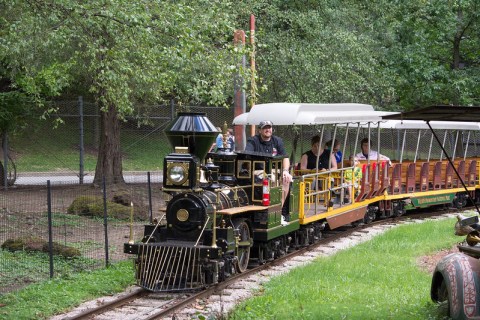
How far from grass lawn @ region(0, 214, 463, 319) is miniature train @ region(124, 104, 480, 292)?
868 mm

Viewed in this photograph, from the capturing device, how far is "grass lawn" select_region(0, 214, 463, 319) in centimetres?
1031

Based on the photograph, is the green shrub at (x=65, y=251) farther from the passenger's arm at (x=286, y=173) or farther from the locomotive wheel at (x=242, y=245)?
the passenger's arm at (x=286, y=173)

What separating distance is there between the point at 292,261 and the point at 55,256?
4392mm

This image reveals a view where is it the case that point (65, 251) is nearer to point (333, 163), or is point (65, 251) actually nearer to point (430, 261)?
point (430, 261)

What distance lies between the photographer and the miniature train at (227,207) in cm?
1255

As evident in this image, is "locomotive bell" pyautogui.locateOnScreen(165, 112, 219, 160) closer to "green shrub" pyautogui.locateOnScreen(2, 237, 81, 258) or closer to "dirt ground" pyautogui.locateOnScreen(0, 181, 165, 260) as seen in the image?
"green shrub" pyautogui.locateOnScreen(2, 237, 81, 258)

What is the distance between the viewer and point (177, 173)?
1267 centimetres

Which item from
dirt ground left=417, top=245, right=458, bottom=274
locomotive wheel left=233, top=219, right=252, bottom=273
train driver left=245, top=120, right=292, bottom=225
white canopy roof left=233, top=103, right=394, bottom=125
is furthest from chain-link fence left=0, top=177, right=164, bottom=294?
dirt ground left=417, top=245, right=458, bottom=274

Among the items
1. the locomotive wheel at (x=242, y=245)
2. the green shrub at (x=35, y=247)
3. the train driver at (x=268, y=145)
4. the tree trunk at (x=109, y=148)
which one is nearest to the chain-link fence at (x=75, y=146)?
the tree trunk at (x=109, y=148)

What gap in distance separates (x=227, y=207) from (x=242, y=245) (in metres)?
0.76

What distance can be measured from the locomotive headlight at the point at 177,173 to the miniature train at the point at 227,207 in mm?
15

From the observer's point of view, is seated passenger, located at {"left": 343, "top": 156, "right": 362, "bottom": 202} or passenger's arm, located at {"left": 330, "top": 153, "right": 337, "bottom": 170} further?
seated passenger, located at {"left": 343, "top": 156, "right": 362, "bottom": 202}

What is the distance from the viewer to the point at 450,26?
30.7 meters

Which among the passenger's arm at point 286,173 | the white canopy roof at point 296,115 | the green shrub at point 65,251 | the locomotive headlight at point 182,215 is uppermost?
the white canopy roof at point 296,115
